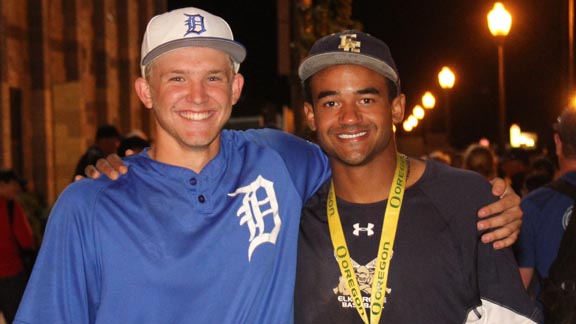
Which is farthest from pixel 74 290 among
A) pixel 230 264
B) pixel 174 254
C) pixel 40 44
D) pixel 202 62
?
pixel 40 44

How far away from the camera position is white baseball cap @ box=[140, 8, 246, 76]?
3875mm

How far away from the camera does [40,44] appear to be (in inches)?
691

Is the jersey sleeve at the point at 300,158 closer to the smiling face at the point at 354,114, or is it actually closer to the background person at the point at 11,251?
the smiling face at the point at 354,114

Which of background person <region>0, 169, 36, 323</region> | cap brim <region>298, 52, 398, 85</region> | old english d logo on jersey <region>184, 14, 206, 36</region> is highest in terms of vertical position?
old english d logo on jersey <region>184, 14, 206, 36</region>

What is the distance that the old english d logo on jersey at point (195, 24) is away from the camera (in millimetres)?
3893

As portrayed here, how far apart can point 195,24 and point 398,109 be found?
3.79ft

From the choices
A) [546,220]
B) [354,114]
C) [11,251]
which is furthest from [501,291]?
[11,251]

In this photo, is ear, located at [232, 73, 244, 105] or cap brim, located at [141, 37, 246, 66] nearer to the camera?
cap brim, located at [141, 37, 246, 66]

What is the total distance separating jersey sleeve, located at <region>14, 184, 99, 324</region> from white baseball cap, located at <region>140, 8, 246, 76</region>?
33.6 inches

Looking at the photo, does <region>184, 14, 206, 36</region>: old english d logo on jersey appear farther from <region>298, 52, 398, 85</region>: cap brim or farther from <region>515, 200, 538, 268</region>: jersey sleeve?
<region>515, 200, 538, 268</region>: jersey sleeve

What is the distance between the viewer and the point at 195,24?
154 inches

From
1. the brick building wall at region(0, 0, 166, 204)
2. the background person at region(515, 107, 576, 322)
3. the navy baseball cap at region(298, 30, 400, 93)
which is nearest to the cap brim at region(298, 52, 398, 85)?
the navy baseball cap at region(298, 30, 400, 93)

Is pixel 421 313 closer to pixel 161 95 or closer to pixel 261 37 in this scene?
pixel 161 95

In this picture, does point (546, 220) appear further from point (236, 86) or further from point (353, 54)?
point (236, 86)
